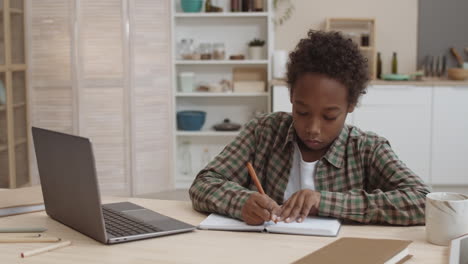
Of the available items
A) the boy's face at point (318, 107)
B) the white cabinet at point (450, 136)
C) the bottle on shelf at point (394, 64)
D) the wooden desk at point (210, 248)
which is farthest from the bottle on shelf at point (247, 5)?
the wooden desk at point (210, 248)

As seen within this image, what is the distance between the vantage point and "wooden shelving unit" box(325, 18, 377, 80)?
5234 mm

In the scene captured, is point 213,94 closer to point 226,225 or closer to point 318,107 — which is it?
point 318,107

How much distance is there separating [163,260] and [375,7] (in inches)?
170

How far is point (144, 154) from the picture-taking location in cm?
504

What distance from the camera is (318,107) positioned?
179cm

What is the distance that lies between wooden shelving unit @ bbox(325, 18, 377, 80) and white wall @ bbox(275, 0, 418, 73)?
0.17ft

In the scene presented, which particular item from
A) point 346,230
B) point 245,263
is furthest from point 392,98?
point 245,263

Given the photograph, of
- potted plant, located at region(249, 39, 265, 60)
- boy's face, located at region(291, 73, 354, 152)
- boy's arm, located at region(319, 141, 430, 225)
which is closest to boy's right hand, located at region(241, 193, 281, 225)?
boy's arm, located at region(319, 141, 430, 225)

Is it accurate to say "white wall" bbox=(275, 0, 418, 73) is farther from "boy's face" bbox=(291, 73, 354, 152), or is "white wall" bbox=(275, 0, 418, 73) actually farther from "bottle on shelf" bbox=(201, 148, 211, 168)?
"boy's face" bbox=(291, 73, 354, 152)

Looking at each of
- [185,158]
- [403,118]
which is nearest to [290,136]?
[403,118]

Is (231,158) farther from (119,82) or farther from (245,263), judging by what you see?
(119,82)

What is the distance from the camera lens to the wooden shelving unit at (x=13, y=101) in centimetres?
454

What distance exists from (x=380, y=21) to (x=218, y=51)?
130cm

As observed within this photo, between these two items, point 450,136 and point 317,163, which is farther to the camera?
point 450,136
